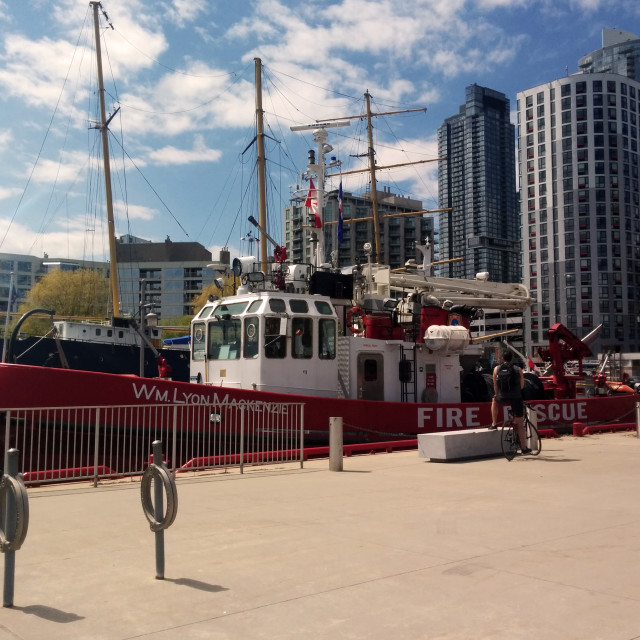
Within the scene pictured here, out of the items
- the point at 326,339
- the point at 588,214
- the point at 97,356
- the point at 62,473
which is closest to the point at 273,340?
the point at 326,339

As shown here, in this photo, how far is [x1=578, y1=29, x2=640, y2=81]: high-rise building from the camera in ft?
593

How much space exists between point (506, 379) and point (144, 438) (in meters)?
6.17

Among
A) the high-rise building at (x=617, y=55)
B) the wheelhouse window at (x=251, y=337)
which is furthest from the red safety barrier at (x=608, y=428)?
the high-rise building at (x=617, y=55)

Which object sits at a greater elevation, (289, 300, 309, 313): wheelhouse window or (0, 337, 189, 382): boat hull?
(289, 300, 309, 313): wheelhouse window

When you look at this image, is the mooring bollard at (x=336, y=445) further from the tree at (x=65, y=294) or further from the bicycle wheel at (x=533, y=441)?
the tree at (x=65, y=294)

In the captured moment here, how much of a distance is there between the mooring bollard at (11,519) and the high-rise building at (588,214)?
108546mm

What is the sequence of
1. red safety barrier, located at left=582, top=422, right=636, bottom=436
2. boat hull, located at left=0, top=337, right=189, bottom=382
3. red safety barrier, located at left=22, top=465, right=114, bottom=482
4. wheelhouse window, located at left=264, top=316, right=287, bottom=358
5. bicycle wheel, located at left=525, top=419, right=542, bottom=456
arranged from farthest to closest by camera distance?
boat hull, located at left=0, top=337, right=189, bottom=382 → red safety barrier, located at left=582, top=422, right=636, bottom=436 → wheelhouse window, located at left=264, top=316, right=287, bottom=358 → bicycle wheel, located at left=525, top=419, right=542, bottom=456 → red safety barrier, located at left=22, top=465, right=114, bottom=482

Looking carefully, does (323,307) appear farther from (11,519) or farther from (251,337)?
(11,519)

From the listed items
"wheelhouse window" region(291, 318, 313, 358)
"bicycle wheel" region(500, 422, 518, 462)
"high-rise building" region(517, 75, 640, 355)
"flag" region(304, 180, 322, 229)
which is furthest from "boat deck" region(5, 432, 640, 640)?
"high-rise building" region(517, 75, 640, 355)

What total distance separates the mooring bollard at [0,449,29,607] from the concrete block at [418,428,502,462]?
8502 mm

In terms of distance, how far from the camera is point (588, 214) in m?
110

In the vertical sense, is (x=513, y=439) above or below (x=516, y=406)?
below

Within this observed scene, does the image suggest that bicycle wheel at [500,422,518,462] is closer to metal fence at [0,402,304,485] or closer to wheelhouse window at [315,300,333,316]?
metal fence at [0,402,304,485]

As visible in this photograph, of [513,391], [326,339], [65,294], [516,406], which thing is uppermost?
[65,294]
